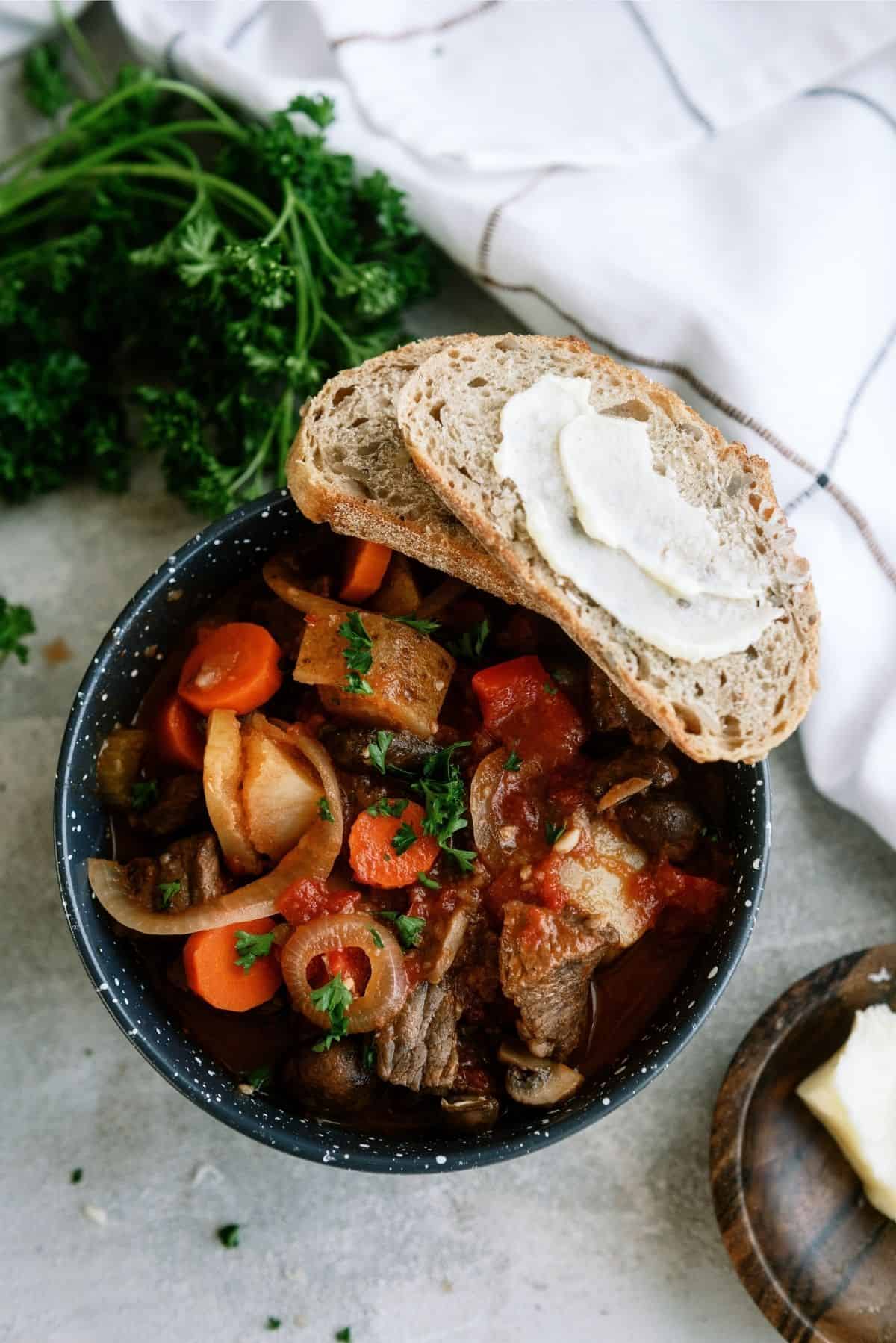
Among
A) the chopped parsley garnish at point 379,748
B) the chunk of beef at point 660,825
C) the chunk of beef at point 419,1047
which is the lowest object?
the chunk of beef at point 419,1047

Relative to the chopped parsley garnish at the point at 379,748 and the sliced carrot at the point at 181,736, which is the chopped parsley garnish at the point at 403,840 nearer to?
the chopped parsley garnish at the point at 379,748

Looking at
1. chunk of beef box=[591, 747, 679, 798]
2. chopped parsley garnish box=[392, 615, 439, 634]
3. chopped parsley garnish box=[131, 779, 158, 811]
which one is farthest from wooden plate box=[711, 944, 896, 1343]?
chopped parsley garnish box=[131, 779, 158, 811]

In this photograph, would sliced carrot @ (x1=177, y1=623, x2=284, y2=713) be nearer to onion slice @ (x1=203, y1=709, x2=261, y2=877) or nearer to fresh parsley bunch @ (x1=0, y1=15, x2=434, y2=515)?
onion slice @ (x1=203, y1=709, x2=261, y2=877)

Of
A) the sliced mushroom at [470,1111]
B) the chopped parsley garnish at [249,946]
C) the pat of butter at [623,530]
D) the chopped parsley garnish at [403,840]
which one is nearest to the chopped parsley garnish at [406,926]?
the chopped parsley garnish at [403,840]

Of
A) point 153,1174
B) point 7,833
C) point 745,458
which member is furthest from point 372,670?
point 153,1174

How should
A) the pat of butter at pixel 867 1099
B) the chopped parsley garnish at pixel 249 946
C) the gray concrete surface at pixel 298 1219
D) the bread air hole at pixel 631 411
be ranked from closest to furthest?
the chopped parsley garnish at pixel 249 946
the bread air hole at pixel 631 411
the pat of butter at pixel 867 1099
the gray concrete surface at pixel 298 1219
